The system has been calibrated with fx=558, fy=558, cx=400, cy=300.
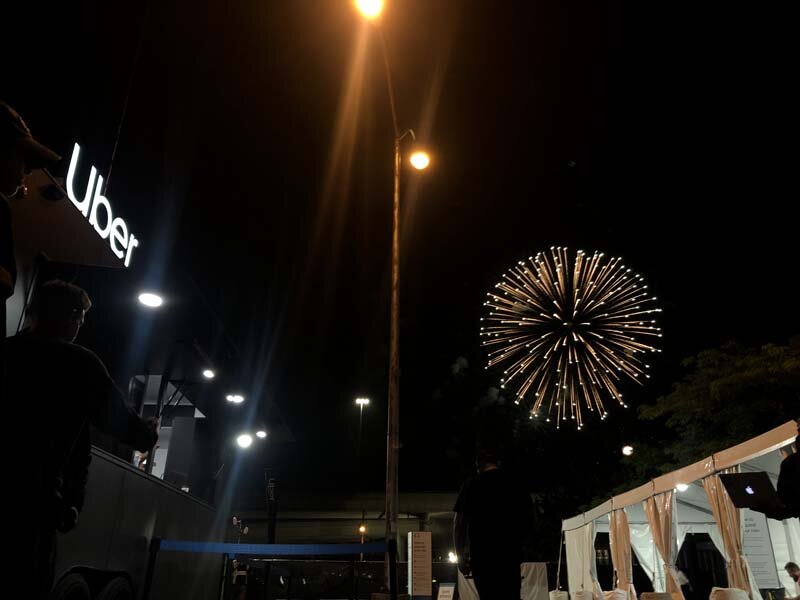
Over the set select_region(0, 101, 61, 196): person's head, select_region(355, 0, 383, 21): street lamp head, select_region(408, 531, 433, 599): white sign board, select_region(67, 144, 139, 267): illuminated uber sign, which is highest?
select_region(355, 0, 383, 21): street lamp head

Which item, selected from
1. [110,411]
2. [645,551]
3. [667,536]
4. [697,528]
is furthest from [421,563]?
[697,528]

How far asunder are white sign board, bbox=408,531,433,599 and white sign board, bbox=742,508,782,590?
18.4 ft

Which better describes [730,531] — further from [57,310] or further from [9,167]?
[9,167]

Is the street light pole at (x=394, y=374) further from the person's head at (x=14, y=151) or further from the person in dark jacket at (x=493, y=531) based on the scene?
the person's head at (x=14, y=151)

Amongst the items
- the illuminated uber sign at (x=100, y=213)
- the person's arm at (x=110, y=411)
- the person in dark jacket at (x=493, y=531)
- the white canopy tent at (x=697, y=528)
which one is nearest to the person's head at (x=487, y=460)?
the person in dark jacket at (x=493, y=531)

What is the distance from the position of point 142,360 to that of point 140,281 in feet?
13.0

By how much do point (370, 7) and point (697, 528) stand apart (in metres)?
12.7

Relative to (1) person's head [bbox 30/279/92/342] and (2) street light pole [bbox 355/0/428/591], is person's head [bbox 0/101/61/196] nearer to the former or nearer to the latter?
(1) person's head [bbox 30/279/92/342]

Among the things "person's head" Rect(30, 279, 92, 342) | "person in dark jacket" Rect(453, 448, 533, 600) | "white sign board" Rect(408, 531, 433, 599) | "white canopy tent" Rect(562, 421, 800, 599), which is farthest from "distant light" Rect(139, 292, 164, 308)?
"white canopy tent" Rect(562, 421, 800, 599)

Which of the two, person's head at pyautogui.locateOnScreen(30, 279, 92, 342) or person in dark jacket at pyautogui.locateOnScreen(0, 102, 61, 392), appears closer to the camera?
person in dark jacket at pyautogui.locateOnScreen(0, 102, 61, 392)

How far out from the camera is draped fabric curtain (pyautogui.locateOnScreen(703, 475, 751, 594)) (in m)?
6.89

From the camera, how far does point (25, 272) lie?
18.8 ft

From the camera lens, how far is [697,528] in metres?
12.6

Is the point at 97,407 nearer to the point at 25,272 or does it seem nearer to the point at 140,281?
the point at 25,272
